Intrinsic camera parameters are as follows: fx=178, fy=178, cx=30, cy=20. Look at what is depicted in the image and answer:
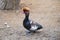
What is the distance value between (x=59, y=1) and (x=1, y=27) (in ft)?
8.16

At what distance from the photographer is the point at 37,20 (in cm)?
375

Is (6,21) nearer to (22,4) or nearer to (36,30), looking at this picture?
(36,30)

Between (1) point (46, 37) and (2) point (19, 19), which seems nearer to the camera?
(1) point (46, 37)

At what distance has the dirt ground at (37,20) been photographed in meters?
3.04

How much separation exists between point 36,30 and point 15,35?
38 centimetres

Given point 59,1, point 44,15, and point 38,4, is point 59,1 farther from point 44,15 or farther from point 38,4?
point 44,15

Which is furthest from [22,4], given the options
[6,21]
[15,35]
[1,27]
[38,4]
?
[15,35]

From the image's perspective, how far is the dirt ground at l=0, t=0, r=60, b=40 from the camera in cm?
304

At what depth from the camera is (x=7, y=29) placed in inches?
129

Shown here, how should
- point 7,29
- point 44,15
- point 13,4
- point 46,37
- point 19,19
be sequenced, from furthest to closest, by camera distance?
point 13,4 < point 44,15 < point 19,19 < point 7,29 < point 46,37

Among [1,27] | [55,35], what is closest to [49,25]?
[55,35]

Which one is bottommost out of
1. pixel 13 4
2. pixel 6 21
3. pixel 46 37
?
pixel 46 37

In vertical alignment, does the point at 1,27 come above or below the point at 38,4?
below

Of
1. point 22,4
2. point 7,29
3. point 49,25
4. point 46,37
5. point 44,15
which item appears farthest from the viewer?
point 22,4
